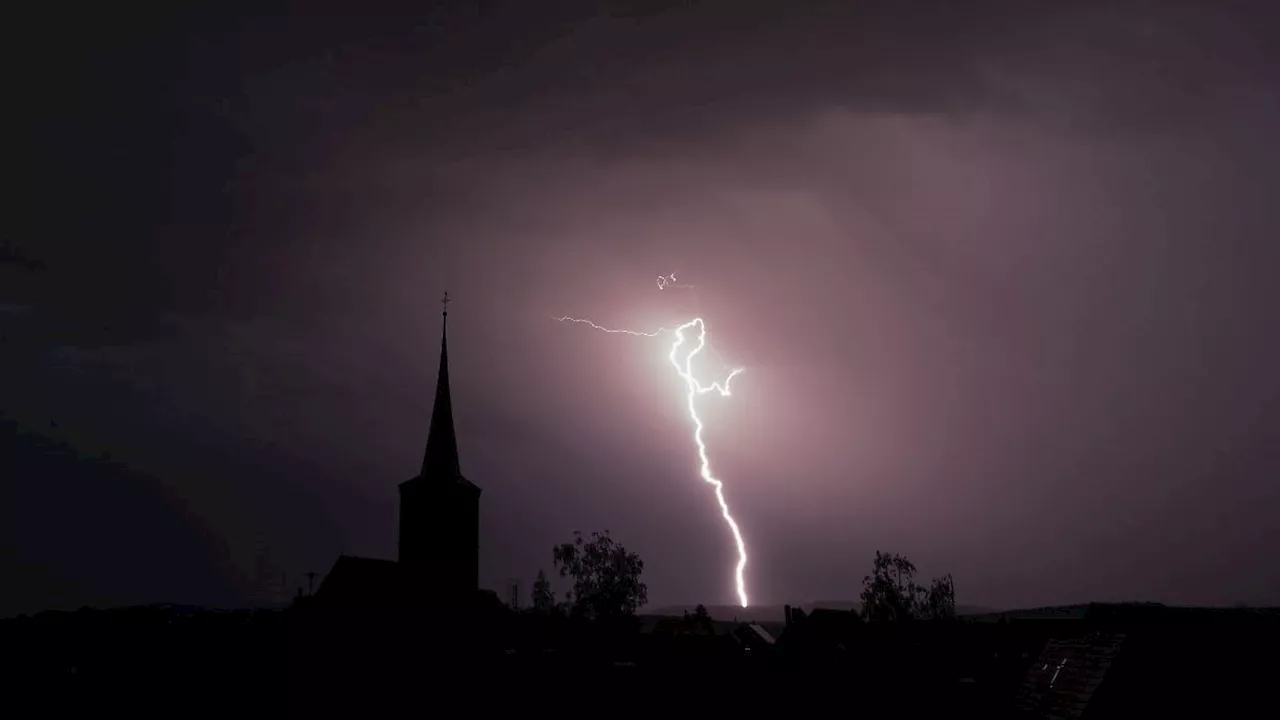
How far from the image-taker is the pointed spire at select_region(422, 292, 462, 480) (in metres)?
78.4

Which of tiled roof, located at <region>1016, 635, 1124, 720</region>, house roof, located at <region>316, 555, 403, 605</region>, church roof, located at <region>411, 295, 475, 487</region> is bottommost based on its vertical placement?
tiled roof, located at <region>1016, 635, 1124, 720</region>

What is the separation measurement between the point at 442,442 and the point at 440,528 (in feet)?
23.2

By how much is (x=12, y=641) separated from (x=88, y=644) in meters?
4.83

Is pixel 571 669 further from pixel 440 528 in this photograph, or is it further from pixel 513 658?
pixel 440 528

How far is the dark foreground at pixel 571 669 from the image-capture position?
2792cm

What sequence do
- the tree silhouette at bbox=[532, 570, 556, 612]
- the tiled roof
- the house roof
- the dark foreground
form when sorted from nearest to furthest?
the tiled roof < the dark foreground < the house roof < the tree silhouette at bbox=[532, 570, 556, 612]

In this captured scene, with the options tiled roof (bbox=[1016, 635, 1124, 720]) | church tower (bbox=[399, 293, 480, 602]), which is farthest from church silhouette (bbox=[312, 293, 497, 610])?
tiled roof (bbox=[1016, 635, 1124, 720])

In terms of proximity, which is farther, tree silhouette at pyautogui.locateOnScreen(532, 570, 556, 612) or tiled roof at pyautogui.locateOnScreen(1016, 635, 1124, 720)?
tree silhouette at pyautogui.locateOnScreen(532, 570, 556, 612)

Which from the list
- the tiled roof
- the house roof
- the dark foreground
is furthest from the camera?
the house roof

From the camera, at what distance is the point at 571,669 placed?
5522cm

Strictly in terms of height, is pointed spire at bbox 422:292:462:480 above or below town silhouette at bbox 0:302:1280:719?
above

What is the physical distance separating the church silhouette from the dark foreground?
4.87ft

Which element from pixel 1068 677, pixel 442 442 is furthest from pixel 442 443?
pixel 1068 677

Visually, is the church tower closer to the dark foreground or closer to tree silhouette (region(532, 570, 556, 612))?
the dark foreground
